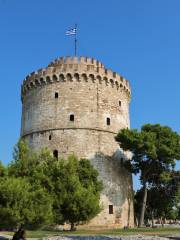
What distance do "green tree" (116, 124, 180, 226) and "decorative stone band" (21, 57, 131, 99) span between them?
5311mm

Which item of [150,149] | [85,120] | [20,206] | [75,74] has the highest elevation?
[75,74]

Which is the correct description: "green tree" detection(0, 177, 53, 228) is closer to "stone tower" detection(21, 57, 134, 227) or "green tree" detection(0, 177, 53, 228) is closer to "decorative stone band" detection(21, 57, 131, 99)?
"stone tower" detection(21, 57, 134, 227)

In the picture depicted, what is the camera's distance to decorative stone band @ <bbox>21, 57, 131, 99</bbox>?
35594mm

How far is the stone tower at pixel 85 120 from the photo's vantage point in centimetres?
3375

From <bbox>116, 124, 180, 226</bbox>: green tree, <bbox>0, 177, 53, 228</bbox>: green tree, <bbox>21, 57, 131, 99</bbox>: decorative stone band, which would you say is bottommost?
<bbox>0, 177, 53, 228</bbox>: green tree

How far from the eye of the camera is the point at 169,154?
32.1m

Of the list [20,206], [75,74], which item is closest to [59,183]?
[20,206]

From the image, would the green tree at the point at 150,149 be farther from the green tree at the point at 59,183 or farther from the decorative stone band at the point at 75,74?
the green tree at the point at 59,183

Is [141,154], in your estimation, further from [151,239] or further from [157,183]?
[151,239]

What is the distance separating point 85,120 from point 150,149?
6216 mm

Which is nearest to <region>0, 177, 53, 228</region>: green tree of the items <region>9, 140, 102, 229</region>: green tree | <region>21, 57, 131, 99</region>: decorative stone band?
<region>9, 140, 102, 229</region>: green tree

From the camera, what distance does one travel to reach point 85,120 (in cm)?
3444

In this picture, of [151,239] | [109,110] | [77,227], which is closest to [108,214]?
Answer: [77,227]

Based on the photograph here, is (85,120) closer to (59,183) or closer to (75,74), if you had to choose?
(75,74)
